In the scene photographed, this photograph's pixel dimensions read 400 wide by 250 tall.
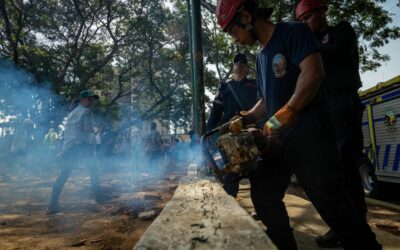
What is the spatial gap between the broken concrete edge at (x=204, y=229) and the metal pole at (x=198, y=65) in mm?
3919

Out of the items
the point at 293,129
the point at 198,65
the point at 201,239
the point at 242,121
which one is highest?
the point at 198,65

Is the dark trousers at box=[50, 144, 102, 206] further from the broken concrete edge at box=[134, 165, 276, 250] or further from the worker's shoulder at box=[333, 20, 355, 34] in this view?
the worker's shoulder at box=[333, 20, 355, 34]

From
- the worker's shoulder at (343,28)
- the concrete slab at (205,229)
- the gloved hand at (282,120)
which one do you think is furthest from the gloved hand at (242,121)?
the worker's shoulder at (343,28)

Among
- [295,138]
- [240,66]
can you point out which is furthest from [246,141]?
[240,66]

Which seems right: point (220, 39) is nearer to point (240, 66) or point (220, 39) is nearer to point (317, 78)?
point (240, 66)

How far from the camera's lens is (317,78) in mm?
1845

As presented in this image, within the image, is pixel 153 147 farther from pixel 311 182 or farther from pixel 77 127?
pixel 311 182

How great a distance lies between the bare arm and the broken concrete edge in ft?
2.29

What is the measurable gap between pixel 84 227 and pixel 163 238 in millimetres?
3360

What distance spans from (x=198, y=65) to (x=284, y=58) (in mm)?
3908

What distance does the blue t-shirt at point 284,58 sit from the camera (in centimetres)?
192

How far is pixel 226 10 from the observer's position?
7.29ft

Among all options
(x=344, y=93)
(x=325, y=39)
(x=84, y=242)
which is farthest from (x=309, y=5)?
(x=84, y=242)

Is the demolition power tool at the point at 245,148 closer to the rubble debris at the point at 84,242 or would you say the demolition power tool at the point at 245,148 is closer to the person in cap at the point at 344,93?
the person in cap at the point at 344,93
